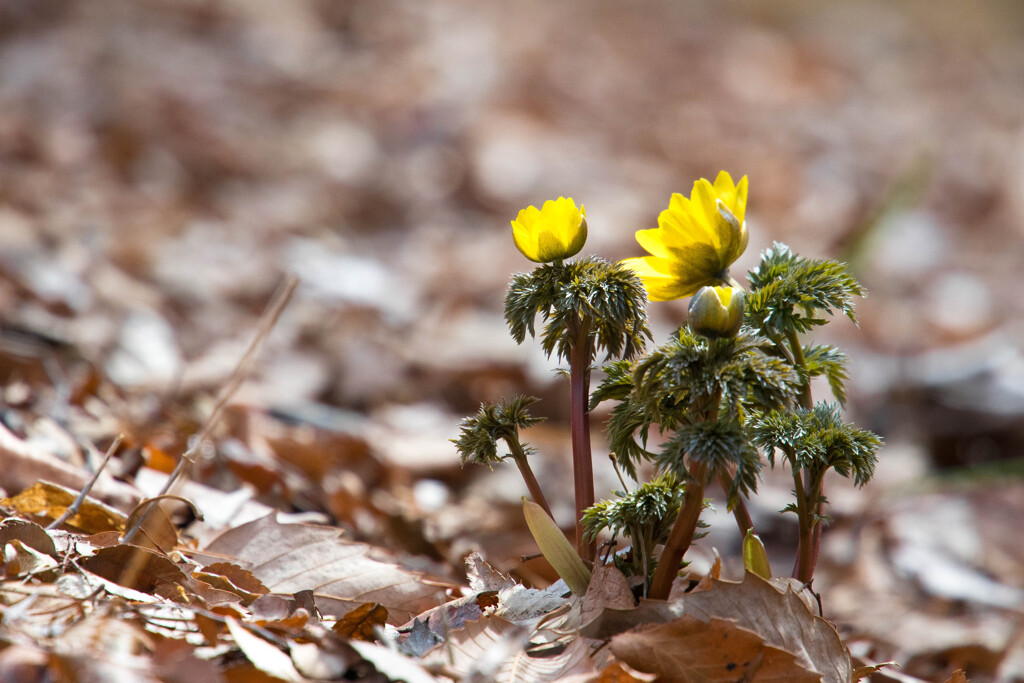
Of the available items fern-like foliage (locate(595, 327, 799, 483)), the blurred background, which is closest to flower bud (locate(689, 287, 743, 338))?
fern-like foliage (locate(595, 327, 799, 483))

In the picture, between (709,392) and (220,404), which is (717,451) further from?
(220,404)

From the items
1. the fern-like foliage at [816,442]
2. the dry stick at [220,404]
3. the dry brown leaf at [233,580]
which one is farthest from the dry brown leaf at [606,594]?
the dry stick at [220,404]

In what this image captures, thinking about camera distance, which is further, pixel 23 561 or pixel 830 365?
pixel 830 365

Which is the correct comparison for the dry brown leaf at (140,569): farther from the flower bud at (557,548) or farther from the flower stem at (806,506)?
the flower stem at (806,506)

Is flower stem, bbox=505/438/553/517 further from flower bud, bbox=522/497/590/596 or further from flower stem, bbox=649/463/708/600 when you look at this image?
flower stem, bbox=649/463/708/600

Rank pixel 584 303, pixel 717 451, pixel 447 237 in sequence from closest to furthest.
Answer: pixel 717 451 < pixel 584 303 < pixel 447 237

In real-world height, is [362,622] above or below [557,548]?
below

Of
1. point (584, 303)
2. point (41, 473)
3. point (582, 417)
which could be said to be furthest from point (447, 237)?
point (584, 303)
